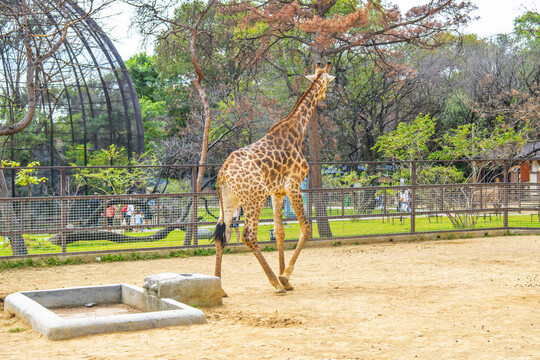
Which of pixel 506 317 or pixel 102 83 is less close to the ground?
pixel 102 83

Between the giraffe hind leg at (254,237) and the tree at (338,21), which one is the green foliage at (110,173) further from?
the giraffe hind leg at (254,237)

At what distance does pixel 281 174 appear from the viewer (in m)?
8.00

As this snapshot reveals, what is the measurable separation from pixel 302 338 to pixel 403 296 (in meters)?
2.38

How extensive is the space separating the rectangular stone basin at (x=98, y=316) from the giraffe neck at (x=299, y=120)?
304 centimetres

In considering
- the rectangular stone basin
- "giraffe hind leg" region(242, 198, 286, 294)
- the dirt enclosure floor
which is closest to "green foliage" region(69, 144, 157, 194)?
the dirt enclosure floor

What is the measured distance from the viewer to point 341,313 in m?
6.04

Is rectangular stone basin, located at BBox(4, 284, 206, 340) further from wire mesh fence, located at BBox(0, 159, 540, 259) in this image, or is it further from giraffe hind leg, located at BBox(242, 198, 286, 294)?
wire mesh fence, located at BBox(0, 159, 540, 259)

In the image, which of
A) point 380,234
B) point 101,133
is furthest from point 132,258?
point 101,133

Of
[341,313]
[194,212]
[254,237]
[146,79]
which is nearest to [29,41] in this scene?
[194,212]

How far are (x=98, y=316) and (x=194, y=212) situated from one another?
5654 millimetres

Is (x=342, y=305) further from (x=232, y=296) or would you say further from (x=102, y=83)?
(x=102, y=83)

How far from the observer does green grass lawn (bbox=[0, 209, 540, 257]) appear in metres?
10.9

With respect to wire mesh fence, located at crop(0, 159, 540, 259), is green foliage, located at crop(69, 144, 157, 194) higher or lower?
higher

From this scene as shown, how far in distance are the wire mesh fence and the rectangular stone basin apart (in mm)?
3796
